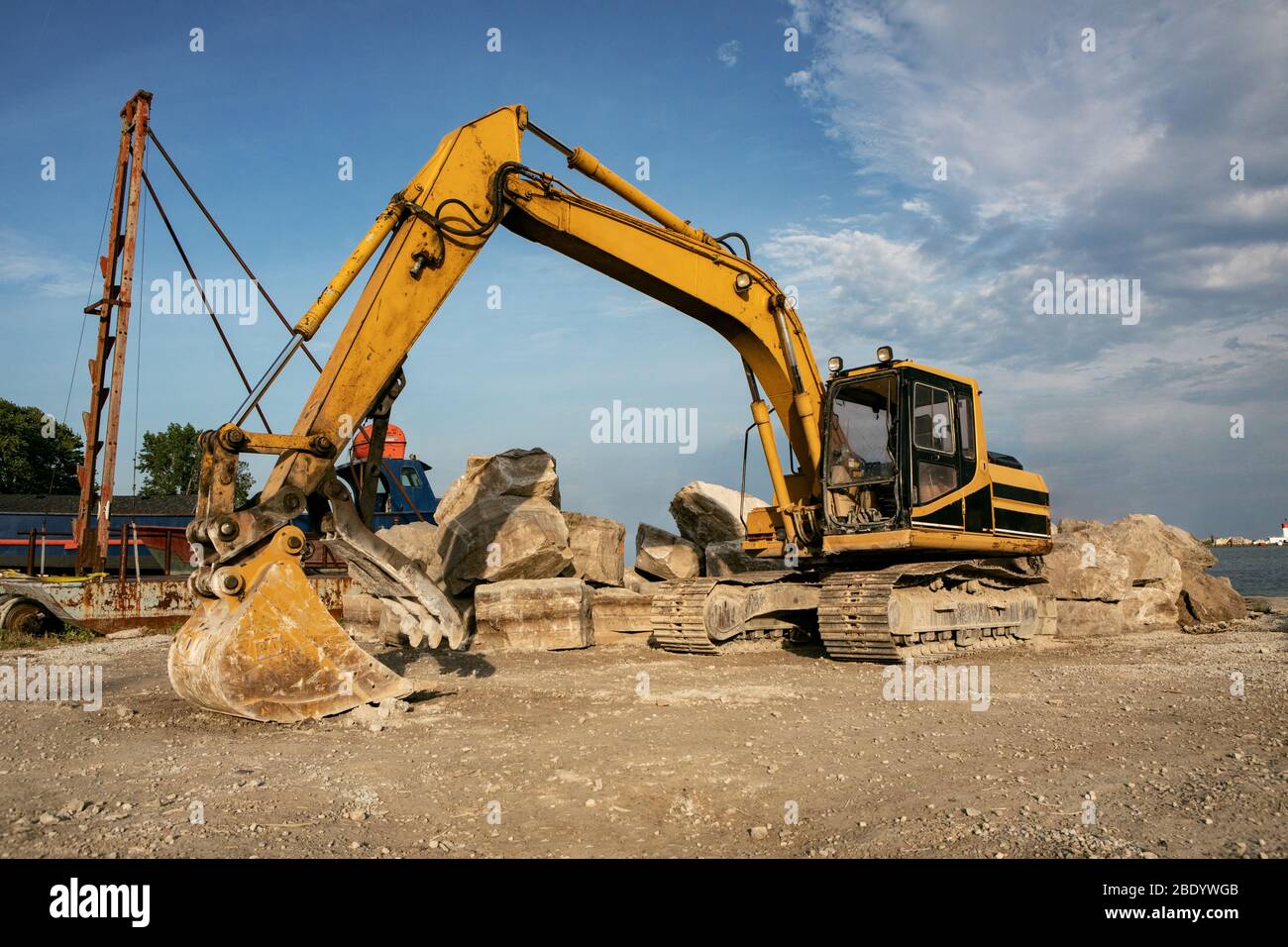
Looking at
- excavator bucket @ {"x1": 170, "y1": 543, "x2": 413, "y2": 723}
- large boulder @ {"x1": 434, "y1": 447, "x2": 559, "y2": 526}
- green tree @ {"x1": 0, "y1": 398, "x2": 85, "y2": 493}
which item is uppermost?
green tree @ {"x1": 0, "y1": 398, "x2": 85, "y2": 493}

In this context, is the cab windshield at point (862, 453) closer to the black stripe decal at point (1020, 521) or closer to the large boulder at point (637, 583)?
the black stripe decal at point (1020, 521)

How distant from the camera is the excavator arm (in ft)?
19.6

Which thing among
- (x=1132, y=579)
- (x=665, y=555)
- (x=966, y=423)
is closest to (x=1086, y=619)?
(x=1132, y=579)

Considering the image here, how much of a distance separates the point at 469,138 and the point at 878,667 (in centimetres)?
610

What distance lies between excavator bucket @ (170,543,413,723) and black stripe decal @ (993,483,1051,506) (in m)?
7.13

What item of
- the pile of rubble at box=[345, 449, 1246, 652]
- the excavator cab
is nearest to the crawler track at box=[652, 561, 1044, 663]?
the excavator cab

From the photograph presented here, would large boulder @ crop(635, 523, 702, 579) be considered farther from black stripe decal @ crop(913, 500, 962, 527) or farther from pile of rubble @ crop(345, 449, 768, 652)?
black stripe decal @ crop(913, 500, 962, 527)

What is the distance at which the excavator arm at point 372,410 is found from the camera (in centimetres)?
598

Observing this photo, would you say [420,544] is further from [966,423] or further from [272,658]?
[966,423]

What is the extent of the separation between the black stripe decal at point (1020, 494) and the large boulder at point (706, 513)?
359 cm

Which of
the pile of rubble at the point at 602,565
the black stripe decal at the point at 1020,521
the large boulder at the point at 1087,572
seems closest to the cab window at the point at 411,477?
the pile of rubble at the point at 602,565
